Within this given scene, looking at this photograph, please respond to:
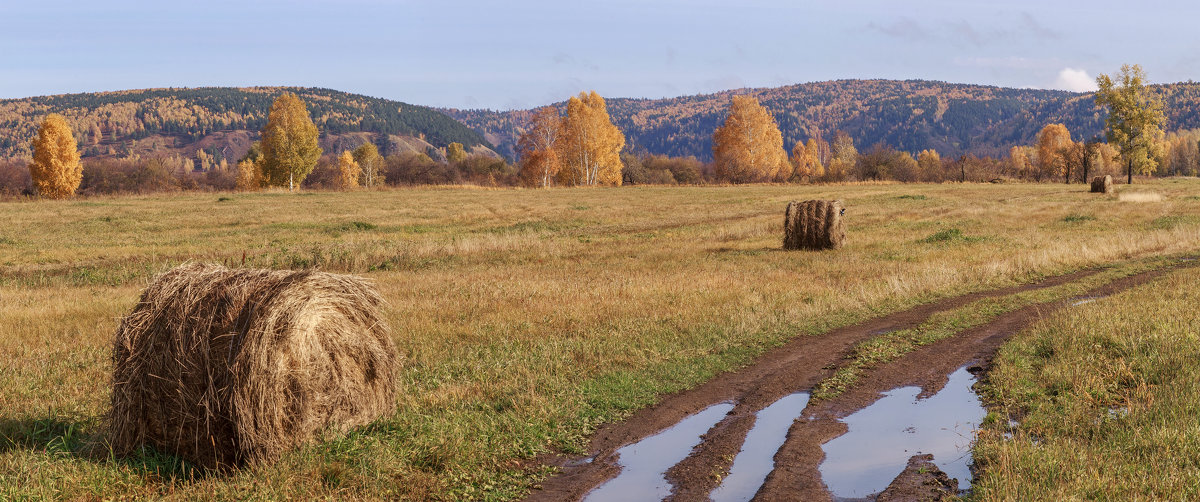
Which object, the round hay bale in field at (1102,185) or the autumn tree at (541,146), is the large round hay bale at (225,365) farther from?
the autumn tree at (541,146)

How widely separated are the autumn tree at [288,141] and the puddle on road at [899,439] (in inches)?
3070

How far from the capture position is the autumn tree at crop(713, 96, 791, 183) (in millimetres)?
95312

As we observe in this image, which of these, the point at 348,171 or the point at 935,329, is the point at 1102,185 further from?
the point at 348,171

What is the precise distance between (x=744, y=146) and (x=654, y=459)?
90156 millimetres

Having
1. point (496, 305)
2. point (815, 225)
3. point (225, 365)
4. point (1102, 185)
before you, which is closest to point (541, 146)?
point (1102, 185)

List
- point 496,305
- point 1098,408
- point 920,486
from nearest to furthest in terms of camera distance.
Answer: point 920,486 → point 1098,408 → point 496,305

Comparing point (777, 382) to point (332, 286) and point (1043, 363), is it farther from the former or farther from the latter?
point (332, 286)

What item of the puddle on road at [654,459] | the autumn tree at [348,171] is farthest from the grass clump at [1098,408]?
the autumn tree at [348,171]

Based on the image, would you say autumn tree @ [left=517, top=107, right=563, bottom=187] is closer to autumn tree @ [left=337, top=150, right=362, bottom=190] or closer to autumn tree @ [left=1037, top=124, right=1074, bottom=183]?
autumn tree @ [left=337, top=150, right=362, bottom=190]

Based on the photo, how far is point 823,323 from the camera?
46.5ft

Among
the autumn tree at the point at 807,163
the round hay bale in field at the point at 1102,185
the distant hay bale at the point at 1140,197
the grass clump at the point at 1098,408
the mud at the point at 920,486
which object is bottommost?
the mud at the point at 920,486

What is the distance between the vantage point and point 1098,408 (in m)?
8.77

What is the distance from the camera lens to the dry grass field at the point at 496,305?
7.25m

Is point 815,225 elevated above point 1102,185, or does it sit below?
below
